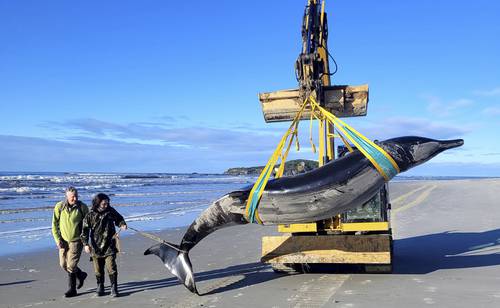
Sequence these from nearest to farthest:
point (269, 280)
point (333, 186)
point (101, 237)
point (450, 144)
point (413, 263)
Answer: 1. point (333, 186)
2. point (450, 144)
3. point (101, 237)
4. point (269, 280)
5. point (413, 263)

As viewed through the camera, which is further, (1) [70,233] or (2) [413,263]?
(2) [413,263]

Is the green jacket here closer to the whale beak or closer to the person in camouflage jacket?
the person in camouflage jacket

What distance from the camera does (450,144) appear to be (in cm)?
681

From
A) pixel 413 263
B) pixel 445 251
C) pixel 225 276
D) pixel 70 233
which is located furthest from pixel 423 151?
pixel 70 233

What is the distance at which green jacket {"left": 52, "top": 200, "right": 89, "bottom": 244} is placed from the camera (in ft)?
25.7

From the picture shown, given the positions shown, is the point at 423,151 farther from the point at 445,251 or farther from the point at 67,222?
the point at 67,222

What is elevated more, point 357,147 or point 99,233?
point 357,147

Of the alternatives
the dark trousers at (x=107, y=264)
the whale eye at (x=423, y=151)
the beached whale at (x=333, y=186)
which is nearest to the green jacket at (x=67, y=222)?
the dark trousers at (x=107, y=264)

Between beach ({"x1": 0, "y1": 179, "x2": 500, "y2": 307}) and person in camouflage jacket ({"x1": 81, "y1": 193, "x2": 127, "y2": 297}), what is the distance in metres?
0.37

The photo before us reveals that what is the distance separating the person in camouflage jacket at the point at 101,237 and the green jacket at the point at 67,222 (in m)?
0.31

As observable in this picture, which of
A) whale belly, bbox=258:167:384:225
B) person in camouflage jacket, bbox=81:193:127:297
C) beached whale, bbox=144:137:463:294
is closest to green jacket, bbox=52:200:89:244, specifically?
person in camouflage jacket, bbox=81:193:127:297

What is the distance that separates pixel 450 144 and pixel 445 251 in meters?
4.85

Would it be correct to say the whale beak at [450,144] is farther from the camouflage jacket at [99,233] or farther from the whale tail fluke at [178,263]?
the camouflage jacket at [99,233]

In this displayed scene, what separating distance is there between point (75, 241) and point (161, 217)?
12940 mm
